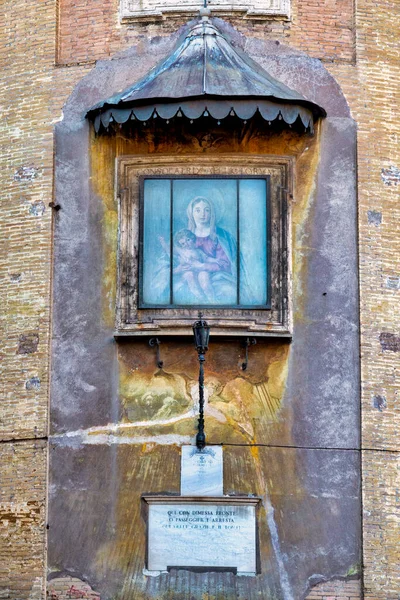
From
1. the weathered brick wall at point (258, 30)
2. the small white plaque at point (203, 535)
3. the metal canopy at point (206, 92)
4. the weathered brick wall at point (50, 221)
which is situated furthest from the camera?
the weathered brick wall at point (258, 30)

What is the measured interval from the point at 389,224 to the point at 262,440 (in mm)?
3256

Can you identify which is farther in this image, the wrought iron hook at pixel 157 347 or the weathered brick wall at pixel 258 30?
the weathered brick wall at pixel 258 30

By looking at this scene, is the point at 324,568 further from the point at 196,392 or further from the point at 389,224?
the point at 389,224

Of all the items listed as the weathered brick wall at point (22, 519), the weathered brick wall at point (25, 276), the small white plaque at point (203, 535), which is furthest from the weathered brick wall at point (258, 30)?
the small white plaque at point (203, 535)

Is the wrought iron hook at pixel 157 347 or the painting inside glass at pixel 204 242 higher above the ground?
the painting inside glass at pixel 204 242

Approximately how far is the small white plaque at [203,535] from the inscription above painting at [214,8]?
21.1 feet

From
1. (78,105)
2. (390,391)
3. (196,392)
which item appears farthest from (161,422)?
(78,105)

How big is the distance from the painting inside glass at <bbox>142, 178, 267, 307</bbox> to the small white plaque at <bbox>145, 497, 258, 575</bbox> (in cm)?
256

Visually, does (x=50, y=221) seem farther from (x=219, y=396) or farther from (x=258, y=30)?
(x=258, y=30)

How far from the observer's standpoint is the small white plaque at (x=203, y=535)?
18.1m

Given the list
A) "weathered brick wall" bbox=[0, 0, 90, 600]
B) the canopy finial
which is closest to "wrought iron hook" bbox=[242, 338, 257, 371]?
"weathered brick wall" bbox=[0, 0, 90, 600]

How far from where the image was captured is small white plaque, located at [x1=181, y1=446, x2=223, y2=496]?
60.1 ft

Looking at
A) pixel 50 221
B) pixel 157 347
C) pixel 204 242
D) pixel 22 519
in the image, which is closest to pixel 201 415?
pixel 157 347

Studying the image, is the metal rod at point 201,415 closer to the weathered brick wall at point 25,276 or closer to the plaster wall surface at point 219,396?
the plaster wall surface at point 219,396
